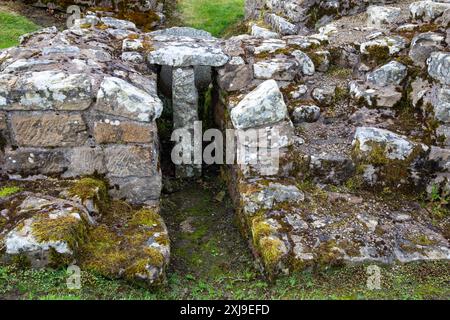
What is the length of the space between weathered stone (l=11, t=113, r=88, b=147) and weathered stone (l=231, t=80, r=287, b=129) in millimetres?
1729

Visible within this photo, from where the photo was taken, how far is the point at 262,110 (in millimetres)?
5156

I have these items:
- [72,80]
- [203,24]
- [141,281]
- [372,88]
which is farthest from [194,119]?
[203,24]

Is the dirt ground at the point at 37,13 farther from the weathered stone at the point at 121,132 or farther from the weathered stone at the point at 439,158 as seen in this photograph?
the weathered stone at the point at 439,158

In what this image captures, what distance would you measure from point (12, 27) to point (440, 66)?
9291mm

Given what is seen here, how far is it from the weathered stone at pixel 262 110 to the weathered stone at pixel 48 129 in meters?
1.73

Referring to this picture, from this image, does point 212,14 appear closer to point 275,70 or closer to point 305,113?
point 275,70

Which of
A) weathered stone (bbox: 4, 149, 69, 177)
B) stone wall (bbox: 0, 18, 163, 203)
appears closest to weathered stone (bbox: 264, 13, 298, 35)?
stone wall (bbox: 0, 18, 163, 203)

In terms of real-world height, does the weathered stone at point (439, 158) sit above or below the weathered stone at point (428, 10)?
below

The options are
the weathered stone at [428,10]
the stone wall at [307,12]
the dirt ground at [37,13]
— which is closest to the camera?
the weathered stone at [428,10]

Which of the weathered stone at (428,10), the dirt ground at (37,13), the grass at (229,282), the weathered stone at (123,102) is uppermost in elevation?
the weathered stone at (428,10)

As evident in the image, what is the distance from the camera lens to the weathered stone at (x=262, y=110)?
5.16 m

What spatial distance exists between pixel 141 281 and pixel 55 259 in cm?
77

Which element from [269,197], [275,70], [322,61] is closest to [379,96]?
[322,61]

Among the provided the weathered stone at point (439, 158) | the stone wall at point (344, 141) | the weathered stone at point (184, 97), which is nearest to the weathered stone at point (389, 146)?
the stone wall at point (344, 141)
